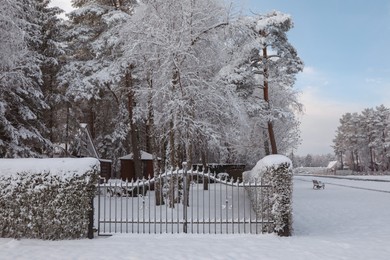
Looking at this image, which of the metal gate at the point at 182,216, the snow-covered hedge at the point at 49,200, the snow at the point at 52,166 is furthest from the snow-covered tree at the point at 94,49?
the snow-covered hedge at the point at 49,200

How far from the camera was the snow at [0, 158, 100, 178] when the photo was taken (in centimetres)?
975

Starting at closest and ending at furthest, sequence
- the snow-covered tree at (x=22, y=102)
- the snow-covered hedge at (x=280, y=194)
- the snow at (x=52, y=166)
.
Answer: the snow at (x=52, y=166), the snow-covered hedge at (x=280, y=194), the snow-covered tree at (x=22, y=102)

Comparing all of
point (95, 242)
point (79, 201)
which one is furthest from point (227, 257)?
point (79, 201)

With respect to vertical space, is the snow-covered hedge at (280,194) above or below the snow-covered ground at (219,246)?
above

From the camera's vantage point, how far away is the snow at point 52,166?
32.0ft

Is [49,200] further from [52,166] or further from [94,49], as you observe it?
[94,49]

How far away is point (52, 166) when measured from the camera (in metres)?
9.80

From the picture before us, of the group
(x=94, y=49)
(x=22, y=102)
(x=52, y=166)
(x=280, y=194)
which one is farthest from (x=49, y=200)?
(x=94, y=49)

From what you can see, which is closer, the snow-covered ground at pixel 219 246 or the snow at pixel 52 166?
the snow-covered ground at pixel 219 246

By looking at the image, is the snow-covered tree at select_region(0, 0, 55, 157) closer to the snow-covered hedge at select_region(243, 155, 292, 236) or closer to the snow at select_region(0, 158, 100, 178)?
the snow at select_region(0, 158, 100, 178)

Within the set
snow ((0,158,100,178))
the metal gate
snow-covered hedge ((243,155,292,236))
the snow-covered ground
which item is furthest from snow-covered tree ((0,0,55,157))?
snow-covered hedge ((243,155,292,236))

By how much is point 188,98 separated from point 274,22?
12.3 metres

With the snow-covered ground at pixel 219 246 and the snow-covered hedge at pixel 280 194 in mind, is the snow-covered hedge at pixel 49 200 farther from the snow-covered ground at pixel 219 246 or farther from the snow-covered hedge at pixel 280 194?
the snow-covered hedge at pixel 280 194

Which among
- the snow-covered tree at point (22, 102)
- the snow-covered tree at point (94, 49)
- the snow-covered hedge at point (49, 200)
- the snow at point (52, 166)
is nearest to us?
the snow-covered hedge at point (49, 200)
